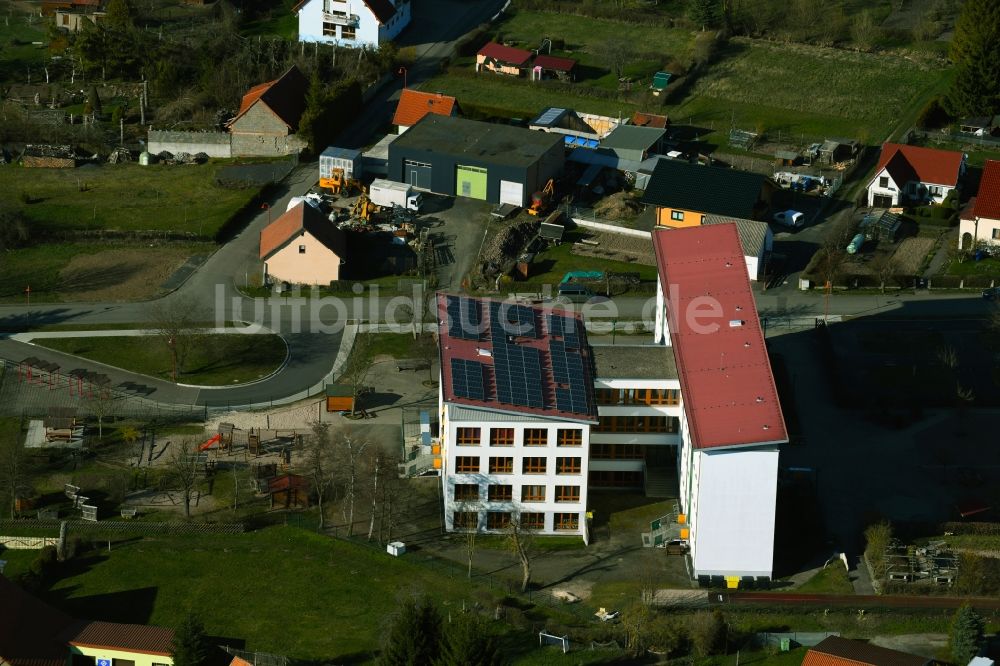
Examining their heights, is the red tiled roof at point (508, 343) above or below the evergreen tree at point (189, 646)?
above

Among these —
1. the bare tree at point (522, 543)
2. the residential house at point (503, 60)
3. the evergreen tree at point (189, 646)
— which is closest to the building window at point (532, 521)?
the bare tree at point (522, 543)

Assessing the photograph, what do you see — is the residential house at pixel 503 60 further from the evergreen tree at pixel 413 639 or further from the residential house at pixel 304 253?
the evergreen tree at pixel 413 639

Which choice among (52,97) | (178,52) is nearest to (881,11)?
(178,52)

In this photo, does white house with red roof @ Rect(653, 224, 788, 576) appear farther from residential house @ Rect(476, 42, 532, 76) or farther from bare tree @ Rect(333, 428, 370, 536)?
residential house @ Rect(476, 42, 532, 76)

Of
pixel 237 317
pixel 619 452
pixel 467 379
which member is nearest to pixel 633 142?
pixel 237 317

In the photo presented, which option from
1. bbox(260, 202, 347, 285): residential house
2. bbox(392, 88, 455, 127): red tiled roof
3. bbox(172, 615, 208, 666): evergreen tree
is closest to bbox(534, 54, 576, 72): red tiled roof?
bbox(392, 88, 455, 127): red tiled roof

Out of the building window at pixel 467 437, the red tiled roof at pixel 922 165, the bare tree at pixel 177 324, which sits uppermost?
the red tiled roof at pixel 922 165

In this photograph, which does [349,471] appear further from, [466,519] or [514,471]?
[514,471]
